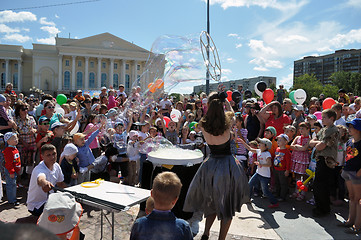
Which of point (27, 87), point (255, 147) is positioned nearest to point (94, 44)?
point (27, 87)

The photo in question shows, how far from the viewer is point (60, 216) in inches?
103

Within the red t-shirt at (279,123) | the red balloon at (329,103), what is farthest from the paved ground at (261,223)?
the red balloon at (329,103)

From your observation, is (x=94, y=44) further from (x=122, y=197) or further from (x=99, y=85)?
(x=122, y=197)

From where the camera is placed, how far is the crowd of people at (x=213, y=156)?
369cm

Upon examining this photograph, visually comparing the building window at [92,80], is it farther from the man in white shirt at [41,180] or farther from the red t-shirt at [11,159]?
the man in white shirt at [41,180]

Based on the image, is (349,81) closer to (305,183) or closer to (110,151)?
(305,183)

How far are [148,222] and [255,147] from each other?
175 inches

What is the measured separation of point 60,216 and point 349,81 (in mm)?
82878

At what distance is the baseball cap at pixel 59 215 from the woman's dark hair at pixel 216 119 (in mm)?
Result: 1960

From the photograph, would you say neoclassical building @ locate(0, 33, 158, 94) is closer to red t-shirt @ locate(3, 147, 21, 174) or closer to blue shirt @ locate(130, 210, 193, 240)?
red t-shirt @ locate(3, 147, 21, 174)

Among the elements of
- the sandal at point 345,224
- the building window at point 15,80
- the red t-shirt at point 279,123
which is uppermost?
the building window at point 15,80

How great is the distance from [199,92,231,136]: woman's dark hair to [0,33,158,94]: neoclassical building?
211ft

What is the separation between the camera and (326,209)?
4.94 metres

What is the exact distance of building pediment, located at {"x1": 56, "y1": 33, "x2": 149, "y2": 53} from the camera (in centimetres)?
6431
